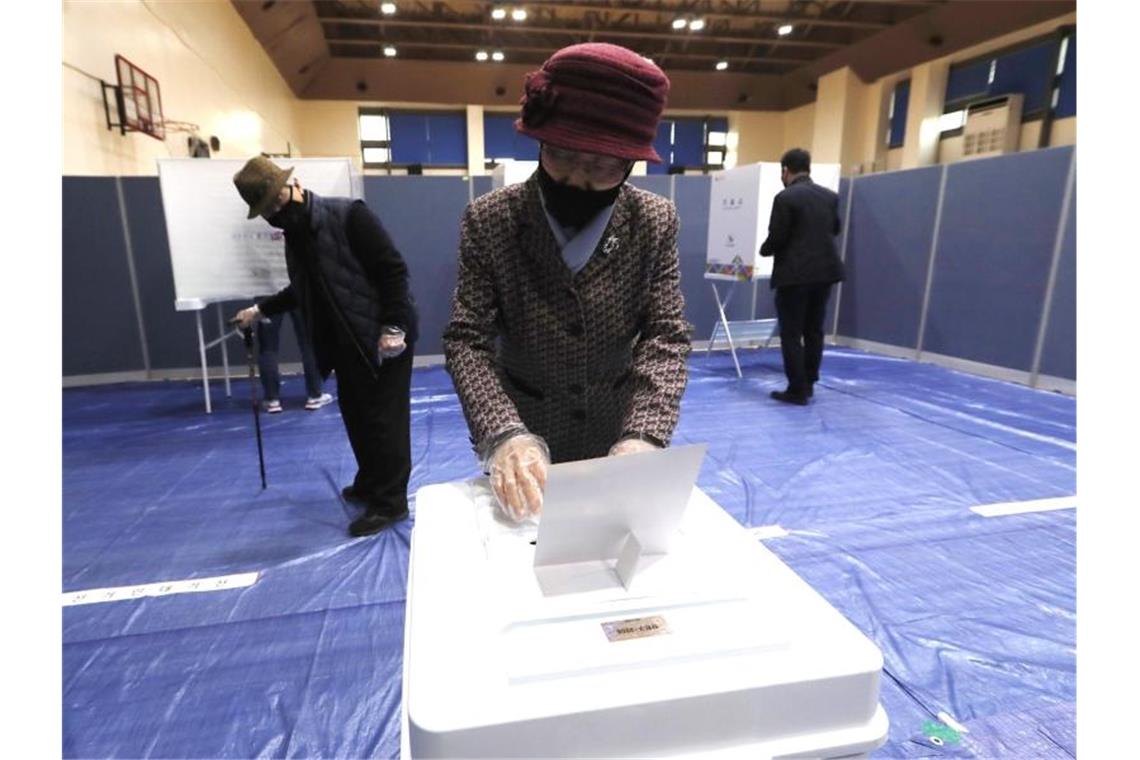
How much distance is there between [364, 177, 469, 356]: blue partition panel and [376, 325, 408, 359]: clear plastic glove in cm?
286

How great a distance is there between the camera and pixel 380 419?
228 cm

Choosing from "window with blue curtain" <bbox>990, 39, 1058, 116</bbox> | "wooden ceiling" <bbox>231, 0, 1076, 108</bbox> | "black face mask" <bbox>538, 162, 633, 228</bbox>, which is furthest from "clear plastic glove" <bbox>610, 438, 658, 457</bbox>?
"window with blue curtain" <bbox>990, 39, 1058, 116</bbox>

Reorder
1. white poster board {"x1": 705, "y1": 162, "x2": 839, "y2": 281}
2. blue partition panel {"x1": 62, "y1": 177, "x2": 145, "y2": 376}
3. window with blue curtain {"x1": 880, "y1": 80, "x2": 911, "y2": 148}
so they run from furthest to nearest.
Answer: window with blue curtain {"x1": 880, "y1": 80, "x2": 911, "y2": 148} < white poster board {"x1": 705, "y1": 162, "x2": 839, "y2": 281} < blue partition panel {"x1": 62, "y1": 177, "x2": 145, "y2": 376}

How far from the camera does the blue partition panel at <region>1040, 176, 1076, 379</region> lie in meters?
3.84

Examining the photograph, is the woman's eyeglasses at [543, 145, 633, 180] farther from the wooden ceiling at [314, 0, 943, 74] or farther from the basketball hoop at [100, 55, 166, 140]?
the wooden ceiling at [314, 0, 943, 74]

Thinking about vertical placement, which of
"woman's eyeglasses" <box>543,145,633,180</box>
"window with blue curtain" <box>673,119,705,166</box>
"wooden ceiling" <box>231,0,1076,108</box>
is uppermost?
"wooden ceiling" <box>231,0,1076,108</box>

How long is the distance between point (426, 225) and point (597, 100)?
4.44 metres

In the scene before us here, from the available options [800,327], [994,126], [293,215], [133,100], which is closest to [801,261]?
[800,327]

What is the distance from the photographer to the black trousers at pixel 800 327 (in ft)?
12.6

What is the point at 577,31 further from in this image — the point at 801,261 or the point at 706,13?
the point at 801,261

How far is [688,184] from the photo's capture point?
546 cm

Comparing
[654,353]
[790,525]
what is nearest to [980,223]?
[790,525]
